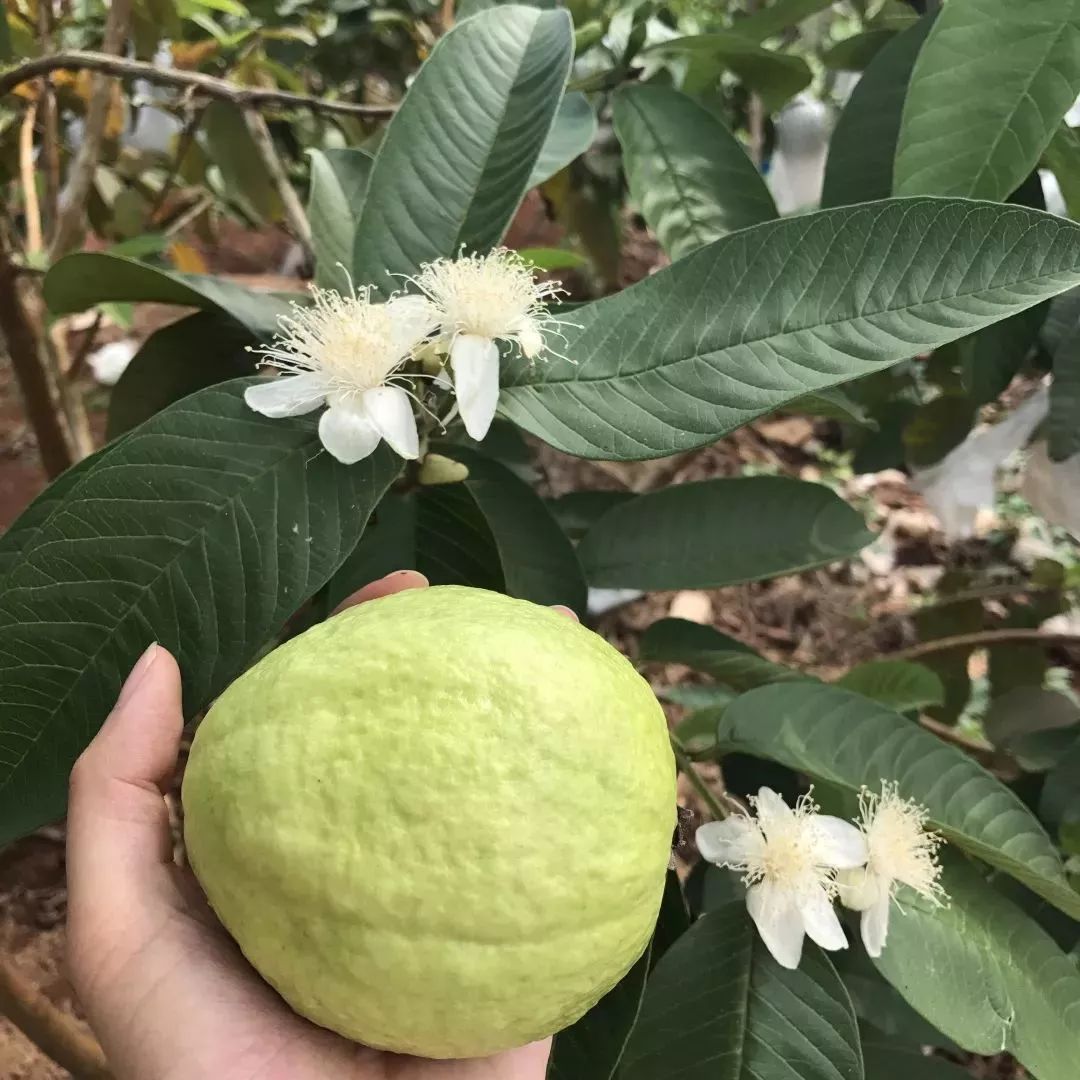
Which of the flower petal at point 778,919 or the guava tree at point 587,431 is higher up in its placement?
the guava tree at point 587,431

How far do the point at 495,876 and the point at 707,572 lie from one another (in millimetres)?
514

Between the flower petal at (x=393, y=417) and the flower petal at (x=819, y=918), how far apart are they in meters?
0.42

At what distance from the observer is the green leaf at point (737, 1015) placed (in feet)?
2.21

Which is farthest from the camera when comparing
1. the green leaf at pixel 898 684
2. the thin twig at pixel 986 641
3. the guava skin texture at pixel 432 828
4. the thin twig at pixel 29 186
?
the thin twig at pixel 986 641

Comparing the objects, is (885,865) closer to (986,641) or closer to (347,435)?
(347,435)

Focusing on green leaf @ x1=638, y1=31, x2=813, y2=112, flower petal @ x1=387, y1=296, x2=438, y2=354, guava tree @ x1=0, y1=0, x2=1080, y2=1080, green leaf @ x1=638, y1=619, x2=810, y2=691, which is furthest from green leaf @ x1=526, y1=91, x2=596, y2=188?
green leaf @ x1=638, y1=619, x2=810, y2=691

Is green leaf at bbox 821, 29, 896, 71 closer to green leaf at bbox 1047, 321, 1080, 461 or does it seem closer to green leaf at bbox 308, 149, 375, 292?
green leaf at bbox 1047, 321, 1080, 461

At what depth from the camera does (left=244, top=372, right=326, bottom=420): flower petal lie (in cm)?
62

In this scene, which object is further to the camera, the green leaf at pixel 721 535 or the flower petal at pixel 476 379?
the green leaf at pixel 721 535

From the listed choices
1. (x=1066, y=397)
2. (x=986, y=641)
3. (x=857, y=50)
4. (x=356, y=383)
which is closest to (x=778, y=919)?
(x=356, y=383)

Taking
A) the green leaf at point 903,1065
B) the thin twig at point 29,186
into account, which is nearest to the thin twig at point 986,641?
the green leaf at point 903,1065

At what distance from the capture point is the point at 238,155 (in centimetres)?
143

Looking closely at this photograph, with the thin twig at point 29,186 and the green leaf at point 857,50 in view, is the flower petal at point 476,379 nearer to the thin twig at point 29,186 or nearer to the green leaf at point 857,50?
the green leaf at point 857,50

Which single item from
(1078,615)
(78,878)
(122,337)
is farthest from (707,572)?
(122,337)
